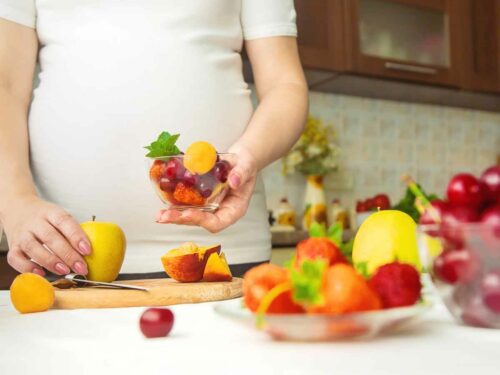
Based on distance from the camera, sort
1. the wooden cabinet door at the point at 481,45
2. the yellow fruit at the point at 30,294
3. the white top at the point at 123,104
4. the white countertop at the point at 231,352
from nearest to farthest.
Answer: the white countertop at the point at 231,352, the yellow fruit at the point at 30,294, the white top at the point at 123,104, the wooden cabinet door at the point at 481,45

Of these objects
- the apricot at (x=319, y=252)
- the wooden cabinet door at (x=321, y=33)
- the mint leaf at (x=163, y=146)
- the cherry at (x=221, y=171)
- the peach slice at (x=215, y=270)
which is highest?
the wooden cabinet door at (x=321, y=33)

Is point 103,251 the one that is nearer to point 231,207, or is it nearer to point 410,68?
point 231,207

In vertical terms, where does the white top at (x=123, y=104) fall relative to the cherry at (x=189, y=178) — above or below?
above

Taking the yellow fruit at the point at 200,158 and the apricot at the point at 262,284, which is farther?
the yellow fruit at the point at 200,158

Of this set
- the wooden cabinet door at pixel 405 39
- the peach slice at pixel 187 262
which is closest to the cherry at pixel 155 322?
the peach slice at pixel 187 262

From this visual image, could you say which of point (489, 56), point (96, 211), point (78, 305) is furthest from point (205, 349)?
point (489, 56)

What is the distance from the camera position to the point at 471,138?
3.47m

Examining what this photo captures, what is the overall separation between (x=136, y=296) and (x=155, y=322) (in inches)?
10.6

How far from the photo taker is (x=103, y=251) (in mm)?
943

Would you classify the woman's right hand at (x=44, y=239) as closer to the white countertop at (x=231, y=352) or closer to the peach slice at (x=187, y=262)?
the peach slice at (x=187, y=262)

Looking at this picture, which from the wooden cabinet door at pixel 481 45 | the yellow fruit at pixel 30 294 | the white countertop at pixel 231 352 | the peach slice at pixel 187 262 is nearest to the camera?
the white countertop at pixel 231 352

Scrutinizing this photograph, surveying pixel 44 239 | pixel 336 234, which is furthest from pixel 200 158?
pixel 336 234

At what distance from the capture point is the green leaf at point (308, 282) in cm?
45

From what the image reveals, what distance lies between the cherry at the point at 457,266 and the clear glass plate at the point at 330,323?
3 cm
